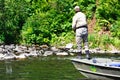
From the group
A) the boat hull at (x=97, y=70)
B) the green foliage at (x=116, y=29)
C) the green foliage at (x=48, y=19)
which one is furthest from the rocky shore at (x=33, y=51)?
the boat hull at (x=97, y=70)

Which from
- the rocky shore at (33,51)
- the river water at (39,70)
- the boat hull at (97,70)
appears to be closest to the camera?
the boat hull at (97,70)

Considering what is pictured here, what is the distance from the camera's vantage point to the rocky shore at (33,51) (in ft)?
94.6

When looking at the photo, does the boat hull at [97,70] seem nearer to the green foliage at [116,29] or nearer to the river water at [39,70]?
the river water at [39,70]

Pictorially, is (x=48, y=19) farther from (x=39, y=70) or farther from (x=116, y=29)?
(x=39, y=70)

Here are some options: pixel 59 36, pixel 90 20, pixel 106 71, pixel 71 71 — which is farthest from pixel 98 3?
pixel 106 71

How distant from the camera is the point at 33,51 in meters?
30.3

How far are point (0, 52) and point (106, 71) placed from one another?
15567 millimetres

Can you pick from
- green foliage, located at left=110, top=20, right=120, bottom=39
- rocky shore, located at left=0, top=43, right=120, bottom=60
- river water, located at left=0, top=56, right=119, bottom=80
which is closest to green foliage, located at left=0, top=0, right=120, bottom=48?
green foliage, located at left=110, top=20, right=120, bottom=39

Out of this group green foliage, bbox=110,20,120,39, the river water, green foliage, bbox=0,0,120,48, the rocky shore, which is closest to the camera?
the river water

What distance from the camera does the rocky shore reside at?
28.8 m

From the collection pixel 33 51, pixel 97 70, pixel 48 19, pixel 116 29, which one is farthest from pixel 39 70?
pixel 48 19

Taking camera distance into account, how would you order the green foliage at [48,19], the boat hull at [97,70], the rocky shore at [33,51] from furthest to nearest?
the green foliage at [48,19] < the rocky shore at [33,51] < the boat hull at [97,70]

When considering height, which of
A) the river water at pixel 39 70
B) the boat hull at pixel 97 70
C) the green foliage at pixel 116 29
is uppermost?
the green foliage at pixel 116 29

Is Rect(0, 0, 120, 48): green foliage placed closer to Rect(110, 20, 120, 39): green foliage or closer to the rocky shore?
Rect(110, 20, 120, 39): green foliage
